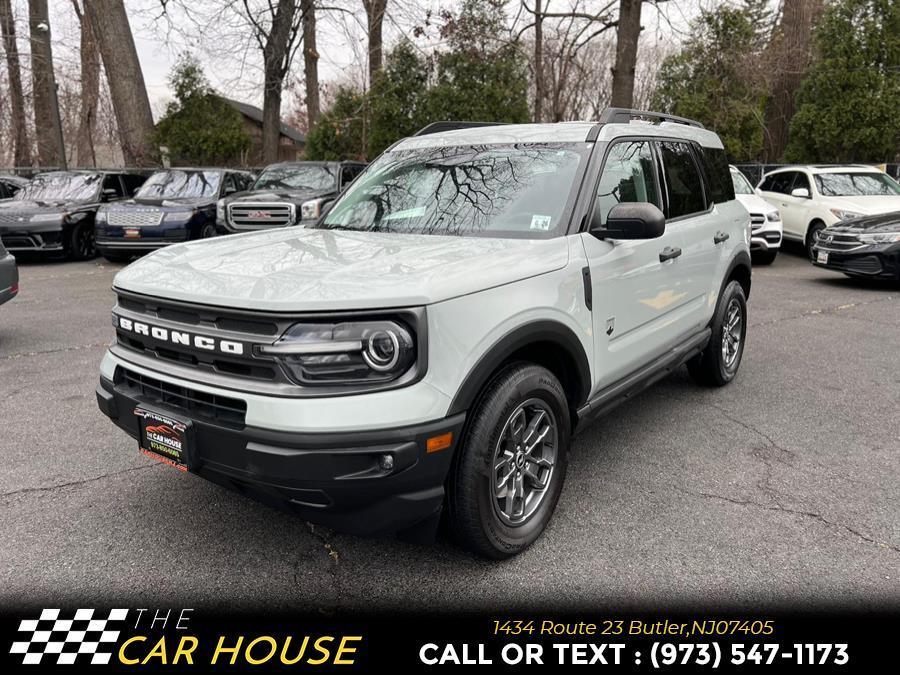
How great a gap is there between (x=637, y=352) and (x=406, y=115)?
13.3 metres

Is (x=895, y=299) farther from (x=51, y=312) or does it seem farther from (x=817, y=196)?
(x=51, y=312)

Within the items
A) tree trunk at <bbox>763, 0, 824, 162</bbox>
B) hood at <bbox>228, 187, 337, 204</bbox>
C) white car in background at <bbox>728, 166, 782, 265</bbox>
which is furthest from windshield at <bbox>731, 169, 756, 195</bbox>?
hood at <bbox>228, 187, 337, 204</bbox>

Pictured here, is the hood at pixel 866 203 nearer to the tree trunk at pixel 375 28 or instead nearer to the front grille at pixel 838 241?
the front grille at pixel 838 241

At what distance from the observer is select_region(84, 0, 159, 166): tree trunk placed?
17.6 metres

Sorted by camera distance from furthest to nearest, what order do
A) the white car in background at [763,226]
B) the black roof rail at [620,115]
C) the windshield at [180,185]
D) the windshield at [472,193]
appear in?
1. the windshield at [180,185]
2. the white car in background at [763,226]
3. the black roof rail at [620,115]
4. the windshield at [472,193]

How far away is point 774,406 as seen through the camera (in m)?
4.99

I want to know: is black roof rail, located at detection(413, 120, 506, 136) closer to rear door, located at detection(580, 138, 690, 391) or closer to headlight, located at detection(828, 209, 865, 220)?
rear door, located at detection(580, 138, 690, 391)

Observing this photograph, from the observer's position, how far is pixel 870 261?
9.72m

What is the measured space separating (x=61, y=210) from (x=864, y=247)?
1327cm

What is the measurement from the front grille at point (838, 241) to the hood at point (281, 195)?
26.4 feet

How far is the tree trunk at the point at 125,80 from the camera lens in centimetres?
1758

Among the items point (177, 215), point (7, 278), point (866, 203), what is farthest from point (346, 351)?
point (866, 203)

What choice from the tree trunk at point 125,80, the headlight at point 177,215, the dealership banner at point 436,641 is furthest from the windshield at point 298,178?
the dealership banner at point 436,641

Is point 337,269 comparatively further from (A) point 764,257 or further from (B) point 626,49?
(B) point 626,49
